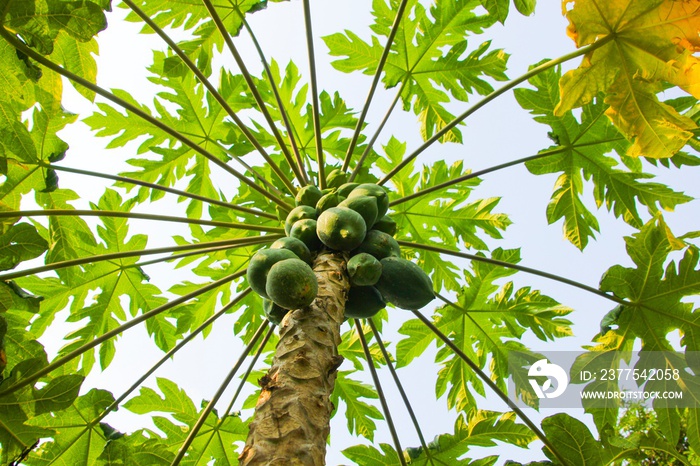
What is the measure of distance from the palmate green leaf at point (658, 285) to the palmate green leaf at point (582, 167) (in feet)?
2.22

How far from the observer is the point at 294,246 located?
7.97 ft

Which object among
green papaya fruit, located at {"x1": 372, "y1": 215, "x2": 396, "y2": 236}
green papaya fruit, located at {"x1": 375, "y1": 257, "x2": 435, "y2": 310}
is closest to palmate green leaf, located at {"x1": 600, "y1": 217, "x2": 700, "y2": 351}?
green papaya fruit, located at {"x1": 375, "y1": 257, "x2": 435, "y2": 310}

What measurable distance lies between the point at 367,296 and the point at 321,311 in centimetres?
45

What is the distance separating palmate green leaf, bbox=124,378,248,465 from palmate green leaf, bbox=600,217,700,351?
2249 millimetres

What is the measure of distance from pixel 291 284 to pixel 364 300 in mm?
625

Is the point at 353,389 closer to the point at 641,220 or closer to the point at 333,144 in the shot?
the point at 333,144

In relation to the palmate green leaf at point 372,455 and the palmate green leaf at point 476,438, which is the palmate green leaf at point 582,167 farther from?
the palmate green leaf at point 372,455

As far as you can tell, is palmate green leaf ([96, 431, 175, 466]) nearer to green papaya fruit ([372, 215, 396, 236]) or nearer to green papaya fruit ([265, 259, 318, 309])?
green papaya fruit ([265, 259, 318, 309])

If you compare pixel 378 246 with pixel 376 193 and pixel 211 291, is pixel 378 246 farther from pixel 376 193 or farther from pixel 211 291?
pixel 211 291

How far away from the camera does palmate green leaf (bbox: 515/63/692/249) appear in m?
3.28

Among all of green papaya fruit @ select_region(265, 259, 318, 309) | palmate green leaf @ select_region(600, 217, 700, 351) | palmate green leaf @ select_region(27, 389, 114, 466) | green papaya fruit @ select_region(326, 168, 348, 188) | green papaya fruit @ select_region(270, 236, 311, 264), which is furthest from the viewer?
green papaya fruit @ select_region(326, 168, 348, 188)

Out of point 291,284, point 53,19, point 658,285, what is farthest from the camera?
point 658,285

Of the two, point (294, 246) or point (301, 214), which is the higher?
point (301, 214)

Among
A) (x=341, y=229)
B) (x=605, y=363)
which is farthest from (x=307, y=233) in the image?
(x=605, y=363)
